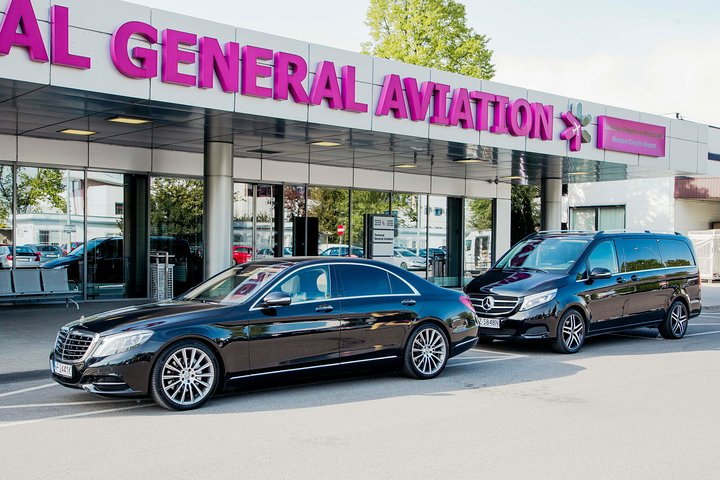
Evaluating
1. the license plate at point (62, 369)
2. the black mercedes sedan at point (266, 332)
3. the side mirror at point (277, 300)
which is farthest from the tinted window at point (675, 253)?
the license plate at point (62, 369)

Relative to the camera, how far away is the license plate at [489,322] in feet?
38.4

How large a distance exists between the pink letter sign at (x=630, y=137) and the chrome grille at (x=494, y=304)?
32.0 feet

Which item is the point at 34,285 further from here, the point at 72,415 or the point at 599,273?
the point at 599,273

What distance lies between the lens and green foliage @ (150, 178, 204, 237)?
19562 mm

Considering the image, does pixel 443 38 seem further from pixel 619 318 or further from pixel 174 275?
pixel 619 318

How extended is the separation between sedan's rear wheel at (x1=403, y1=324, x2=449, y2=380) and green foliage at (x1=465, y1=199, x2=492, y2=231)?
1801 cm

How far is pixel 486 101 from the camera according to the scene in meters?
16.9

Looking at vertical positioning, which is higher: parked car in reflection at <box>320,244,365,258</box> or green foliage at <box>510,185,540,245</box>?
green foliage at <box>510,185,540,245</box>

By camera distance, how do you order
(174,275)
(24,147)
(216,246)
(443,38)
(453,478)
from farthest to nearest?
(443,38) → (174,275) → (24,147) → (216,246) → (453,478)

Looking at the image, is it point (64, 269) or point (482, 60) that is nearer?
point (64, 269)

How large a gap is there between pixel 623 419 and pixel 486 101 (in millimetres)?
10741

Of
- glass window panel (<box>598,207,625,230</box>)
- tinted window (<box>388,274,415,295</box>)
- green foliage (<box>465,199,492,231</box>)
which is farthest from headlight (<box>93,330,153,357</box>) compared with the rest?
glass window panel (<box>598,207,625,230</box>)

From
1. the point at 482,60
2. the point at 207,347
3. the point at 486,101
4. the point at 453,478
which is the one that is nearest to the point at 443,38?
the point at 482,60

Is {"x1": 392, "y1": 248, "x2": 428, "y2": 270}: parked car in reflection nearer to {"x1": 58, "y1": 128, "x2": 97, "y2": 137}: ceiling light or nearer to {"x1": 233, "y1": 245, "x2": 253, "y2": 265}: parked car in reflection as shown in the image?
{"x1": 233, "y1": 245, "x2": 253, "y2": 265}: parked car in reflection
